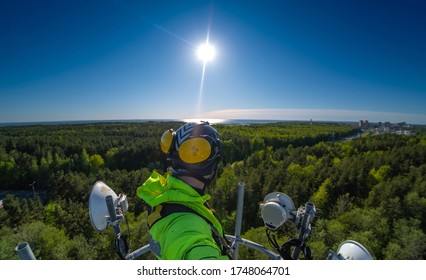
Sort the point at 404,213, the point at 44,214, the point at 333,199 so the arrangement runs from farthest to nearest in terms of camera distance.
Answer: the point at 333,199
the point at 44,214
the point at 404,213

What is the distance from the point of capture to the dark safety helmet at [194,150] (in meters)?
1.74

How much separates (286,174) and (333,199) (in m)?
5.16

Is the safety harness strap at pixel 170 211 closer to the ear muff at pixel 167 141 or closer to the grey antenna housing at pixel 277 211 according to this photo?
the ear muff at pixel 167 141

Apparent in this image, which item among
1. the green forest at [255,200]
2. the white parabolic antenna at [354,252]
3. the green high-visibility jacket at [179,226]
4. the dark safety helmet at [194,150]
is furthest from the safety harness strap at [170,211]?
the white parabolic antenna at [354,252]

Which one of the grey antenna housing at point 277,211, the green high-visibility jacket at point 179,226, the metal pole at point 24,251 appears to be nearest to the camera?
the green high-visibility jacket at point 179,226

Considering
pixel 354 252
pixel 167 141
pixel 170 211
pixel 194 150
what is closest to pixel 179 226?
pixel 170 211

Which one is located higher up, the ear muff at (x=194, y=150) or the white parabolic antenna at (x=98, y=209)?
the ear muff at (x=194, y=150)

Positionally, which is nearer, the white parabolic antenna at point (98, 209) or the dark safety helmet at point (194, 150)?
the dark safety helmet at point (194, 150)

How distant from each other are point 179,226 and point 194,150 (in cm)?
63

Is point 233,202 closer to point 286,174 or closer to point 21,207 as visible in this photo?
point 286,174
